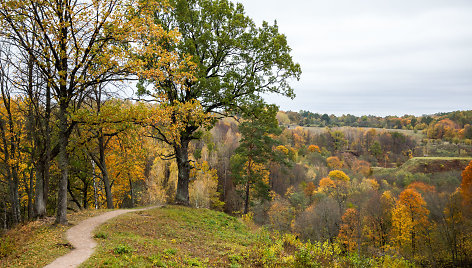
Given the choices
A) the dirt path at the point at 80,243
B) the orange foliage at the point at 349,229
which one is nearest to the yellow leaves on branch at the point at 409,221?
the orange foliage at the point at 349,229

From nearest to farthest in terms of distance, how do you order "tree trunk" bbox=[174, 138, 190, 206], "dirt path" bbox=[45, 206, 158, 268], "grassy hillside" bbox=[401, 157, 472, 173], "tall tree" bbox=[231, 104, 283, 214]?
"dirt path" bbox=[45, 206, 158, 268], "tree trunk" bbox=[174, 138, 190, 206], "tall tree" bbox=[231, 104, 283, 214], "grassy hillside" bbox=[401, 157, 472, 173]

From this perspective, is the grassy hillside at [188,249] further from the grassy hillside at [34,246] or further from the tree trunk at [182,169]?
the tree trunk at [182,169]

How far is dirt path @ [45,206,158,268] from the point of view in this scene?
6.51 metres

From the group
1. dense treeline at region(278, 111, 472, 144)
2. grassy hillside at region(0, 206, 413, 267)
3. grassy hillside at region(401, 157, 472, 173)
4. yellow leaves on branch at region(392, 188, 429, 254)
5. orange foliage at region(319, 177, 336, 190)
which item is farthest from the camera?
dense treeline at region(278, 111, 472, 144)

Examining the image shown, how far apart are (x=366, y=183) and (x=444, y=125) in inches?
3734

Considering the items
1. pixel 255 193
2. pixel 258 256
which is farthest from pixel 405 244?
pixel 258 256

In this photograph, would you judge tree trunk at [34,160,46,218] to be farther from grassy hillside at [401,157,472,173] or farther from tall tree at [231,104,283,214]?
grassy hillside at [401,157,472,173]

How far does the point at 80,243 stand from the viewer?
7.95m

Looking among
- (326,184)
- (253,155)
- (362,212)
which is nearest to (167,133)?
(253,155)

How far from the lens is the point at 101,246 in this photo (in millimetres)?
7641

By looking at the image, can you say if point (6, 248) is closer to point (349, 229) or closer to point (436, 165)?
point (349, 229)

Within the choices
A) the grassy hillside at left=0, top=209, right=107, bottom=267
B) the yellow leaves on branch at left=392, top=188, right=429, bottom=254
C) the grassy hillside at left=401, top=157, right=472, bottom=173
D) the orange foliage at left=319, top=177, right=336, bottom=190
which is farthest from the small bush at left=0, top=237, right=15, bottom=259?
the grassy hillside at left=401, top=157, right=472, bottom=173

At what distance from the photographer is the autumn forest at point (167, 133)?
9570 millimetres

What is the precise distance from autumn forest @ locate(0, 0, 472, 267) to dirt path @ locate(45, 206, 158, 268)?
984mm
